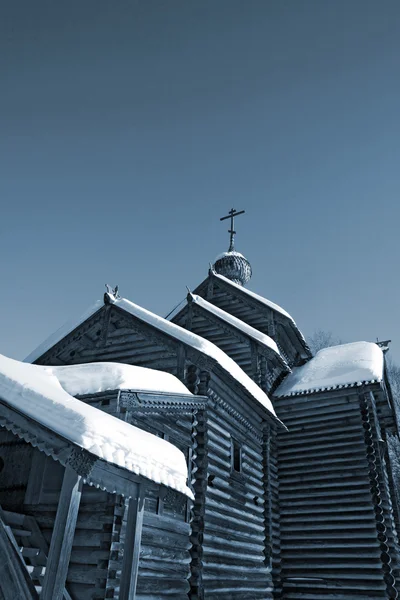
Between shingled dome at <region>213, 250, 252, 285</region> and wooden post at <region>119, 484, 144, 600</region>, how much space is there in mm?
19124

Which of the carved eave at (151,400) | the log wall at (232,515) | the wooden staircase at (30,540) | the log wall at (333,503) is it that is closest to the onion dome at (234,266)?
the log wall at (333,503)

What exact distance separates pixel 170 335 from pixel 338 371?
7244mm

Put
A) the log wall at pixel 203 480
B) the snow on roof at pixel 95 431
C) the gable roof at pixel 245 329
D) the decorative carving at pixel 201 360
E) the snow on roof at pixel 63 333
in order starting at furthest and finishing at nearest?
1. the gable roof at pixel 245 329
2. the snow on roof at pixel 63 333
3. the decorative carving at pixel 201 360
4. the log wall at pixel 203 480
5. the snow on roof at pixel 95 431

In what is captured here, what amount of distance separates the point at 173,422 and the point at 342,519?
7057mm

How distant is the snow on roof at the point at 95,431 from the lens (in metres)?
4.80

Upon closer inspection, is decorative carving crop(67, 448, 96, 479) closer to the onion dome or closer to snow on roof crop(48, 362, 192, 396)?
snow on roof crop(48, 362, 192, 396)

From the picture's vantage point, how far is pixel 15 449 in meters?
7.84

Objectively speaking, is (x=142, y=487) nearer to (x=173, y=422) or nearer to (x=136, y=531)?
(x=136, y=531)

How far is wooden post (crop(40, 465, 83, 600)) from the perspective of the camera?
4562 millimetres

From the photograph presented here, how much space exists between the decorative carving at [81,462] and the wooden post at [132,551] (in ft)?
3.70

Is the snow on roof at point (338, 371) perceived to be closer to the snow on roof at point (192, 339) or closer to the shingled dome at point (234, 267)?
the snow on roof at point (192, 339)

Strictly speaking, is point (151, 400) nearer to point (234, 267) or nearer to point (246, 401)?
point (246, 401)

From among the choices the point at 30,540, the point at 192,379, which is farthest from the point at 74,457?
the point at 192,379

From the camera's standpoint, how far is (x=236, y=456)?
1220cm
